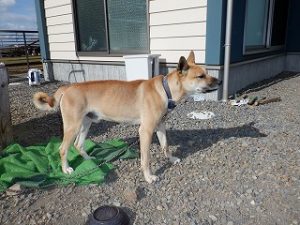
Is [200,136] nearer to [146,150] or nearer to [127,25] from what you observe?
[146,150]

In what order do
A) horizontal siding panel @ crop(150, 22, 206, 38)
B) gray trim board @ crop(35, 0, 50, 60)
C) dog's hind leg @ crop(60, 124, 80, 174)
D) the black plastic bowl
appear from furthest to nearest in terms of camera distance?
gray trim board @ crop(35, 0, 50, 60), horizontal siding panel @ crop(150, 22, 206, 38), dog's hind leg @ crop(60, 124, 80, 174), the black plastic bowl

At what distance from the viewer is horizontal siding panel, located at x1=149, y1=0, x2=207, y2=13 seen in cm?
571

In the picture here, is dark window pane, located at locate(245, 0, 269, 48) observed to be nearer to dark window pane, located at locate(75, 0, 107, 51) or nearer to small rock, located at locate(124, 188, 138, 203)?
dark window pane, located at locate(75, 0, 107, 51)

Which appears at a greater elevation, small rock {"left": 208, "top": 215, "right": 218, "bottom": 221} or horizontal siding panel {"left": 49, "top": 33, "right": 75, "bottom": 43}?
horizontal siding panel {"left": 49, "top": 33, "right": 75, "bottom": 43}

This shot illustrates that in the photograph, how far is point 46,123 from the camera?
513 centimetres

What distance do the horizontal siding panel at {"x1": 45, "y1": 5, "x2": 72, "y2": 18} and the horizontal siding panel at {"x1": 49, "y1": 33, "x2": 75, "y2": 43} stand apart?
60cm

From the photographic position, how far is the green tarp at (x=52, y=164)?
3.09 m

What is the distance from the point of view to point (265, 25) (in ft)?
26.5

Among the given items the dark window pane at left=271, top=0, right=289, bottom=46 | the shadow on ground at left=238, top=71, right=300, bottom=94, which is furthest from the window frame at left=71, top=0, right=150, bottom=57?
the dark window pane at left=271, top=0, right=289, bottom=46

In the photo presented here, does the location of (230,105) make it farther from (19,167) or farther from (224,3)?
(19,167)

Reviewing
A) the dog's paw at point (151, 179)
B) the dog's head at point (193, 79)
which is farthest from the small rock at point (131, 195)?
the dog's head at point (193, 79)

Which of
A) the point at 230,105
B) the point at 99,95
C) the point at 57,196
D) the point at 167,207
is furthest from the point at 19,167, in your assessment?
the point at 230,105

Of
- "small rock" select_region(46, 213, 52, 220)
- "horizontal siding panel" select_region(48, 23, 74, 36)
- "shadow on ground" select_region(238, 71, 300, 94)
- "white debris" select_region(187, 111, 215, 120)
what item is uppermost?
"horizontal siding panel" select_region(48, 23, 74, 36)

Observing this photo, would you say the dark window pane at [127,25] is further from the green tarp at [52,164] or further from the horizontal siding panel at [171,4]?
the green tarp at [52,164]
